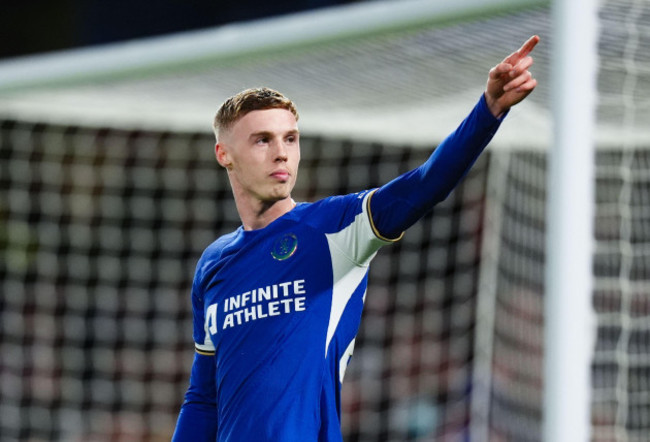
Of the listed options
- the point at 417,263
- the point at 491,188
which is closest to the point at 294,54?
the point at 491,188

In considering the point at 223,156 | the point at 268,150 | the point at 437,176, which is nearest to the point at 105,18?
the point at 223,156

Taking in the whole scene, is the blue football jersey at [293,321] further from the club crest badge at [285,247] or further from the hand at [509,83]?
the hand at [509,83]

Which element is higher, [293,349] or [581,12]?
[581,12]

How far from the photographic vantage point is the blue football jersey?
1859 mm

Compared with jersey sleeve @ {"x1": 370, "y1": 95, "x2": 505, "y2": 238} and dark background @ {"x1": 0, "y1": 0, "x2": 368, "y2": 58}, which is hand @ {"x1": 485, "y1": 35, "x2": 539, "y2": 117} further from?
dark background @ {"x1": 0, "y1": 0, "x2": 368, "y2": 58}

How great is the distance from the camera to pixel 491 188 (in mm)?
5270

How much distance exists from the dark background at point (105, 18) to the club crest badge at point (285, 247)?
17.2 ft

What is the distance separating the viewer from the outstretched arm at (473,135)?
67.2 inches

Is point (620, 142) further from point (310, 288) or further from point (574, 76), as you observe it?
point (310, 288)

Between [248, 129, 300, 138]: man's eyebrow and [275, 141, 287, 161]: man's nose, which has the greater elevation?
[248, 129, 300, 138]: man's eyebrow

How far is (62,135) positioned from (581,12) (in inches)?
205

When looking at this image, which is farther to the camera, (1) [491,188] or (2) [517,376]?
(2) [517,376]

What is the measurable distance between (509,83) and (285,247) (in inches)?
20.6

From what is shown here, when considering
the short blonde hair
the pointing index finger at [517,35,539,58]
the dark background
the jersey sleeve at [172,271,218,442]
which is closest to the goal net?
the dark background
